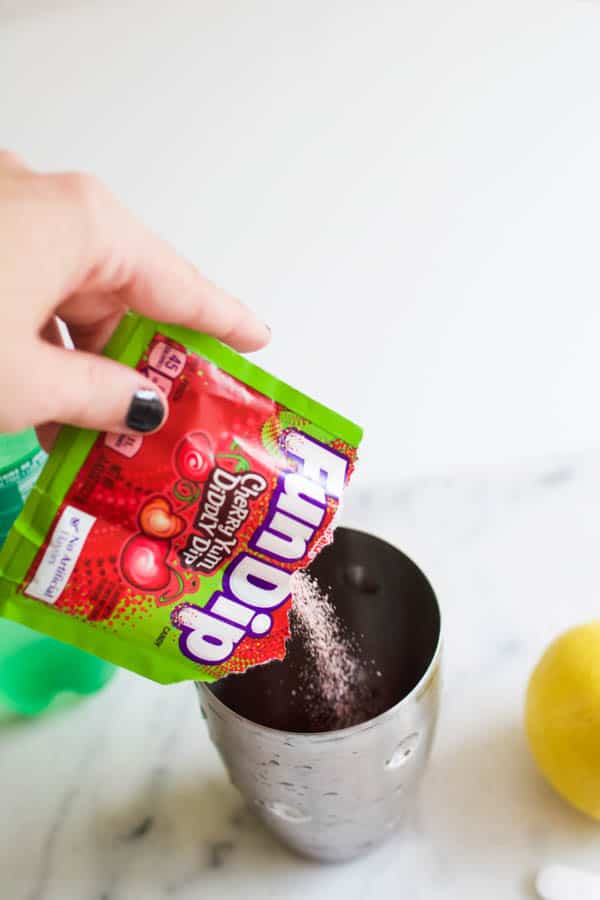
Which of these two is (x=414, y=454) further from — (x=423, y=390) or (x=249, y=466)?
(x=249, y=466)

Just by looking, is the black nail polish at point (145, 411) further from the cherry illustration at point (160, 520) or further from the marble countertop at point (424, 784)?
the marble countertop at point (424, 784)

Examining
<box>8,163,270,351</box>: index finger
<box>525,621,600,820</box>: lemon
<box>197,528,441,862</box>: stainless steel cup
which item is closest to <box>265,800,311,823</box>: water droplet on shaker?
<box>197,528,441,862</box>: stainless steel cup

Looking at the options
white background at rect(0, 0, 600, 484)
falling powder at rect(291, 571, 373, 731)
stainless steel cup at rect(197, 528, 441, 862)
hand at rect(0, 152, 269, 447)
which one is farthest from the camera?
white background at rect(0, 0, 600, 484)

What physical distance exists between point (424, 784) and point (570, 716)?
125 mm

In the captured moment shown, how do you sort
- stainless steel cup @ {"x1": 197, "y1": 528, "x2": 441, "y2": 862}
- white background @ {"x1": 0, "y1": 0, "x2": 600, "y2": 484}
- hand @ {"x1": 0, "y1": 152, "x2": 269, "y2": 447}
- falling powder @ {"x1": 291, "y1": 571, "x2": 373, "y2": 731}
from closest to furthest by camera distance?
hand @ {"x1": 0, "y1": 152, "x2": 269, "y2": 447} → stainless steel cup @ {"x1": 197, "y1": 528, "x2": 441, "y2": 862} → falling powder @ {"x1": 291, "y1": 571, "x2": 373, "y2": 731} → white background @ {"x1": 0, "y1": 0, "x2": 600, "y2": 484}

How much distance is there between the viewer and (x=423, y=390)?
88 centimetres

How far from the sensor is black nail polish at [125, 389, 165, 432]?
43 centimetres

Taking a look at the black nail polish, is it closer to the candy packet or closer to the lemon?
the candy packet

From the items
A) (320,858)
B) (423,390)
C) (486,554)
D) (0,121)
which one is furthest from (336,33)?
(320,858)

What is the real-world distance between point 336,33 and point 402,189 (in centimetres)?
34

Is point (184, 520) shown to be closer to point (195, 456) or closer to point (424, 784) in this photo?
point (195, 456)

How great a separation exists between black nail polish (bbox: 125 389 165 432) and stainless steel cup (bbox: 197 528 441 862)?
163 millimetres

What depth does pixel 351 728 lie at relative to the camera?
0.47 m

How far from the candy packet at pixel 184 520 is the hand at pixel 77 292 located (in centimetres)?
2
